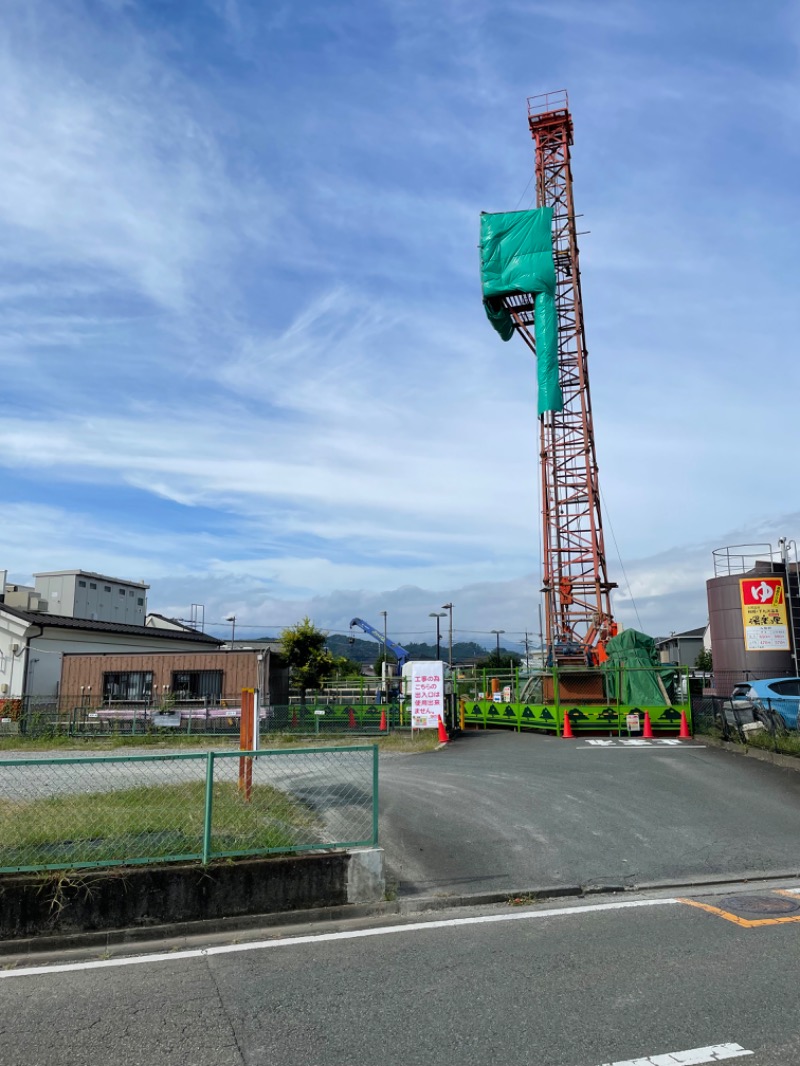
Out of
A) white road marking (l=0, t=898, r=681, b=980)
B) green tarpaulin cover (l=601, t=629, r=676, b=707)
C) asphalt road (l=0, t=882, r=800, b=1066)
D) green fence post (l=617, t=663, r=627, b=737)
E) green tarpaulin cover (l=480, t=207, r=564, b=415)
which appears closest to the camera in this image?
asphalt road (l=0, t=882, r=800, b=1066)

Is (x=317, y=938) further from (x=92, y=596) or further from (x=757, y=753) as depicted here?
(x=92, y=596)

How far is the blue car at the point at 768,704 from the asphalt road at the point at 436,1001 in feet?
36.8

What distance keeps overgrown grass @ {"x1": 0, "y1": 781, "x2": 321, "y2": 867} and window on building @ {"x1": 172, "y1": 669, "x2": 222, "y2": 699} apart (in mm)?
21585

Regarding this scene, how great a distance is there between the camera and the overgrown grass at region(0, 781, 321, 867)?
661 cm

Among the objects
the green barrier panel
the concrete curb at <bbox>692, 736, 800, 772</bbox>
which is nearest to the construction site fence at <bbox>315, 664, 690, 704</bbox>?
the green barrier panel

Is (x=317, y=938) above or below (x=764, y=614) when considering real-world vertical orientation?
below

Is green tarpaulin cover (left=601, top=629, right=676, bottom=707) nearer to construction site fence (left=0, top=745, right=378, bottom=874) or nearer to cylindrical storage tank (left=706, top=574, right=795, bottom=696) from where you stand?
cylindrical storage tank (left=706, top=574, right=795, bottom=696)

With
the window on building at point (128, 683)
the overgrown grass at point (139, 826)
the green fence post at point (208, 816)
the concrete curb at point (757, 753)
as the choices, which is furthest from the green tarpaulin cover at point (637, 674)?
the green fence post at point (208, 816)

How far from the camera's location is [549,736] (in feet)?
71.8

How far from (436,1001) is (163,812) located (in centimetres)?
362

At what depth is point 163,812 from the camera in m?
7.46

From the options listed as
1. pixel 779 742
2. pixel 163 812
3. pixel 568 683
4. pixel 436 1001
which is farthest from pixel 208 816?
pixel 568 683

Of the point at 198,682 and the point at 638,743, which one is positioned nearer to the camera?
the point at 638,743

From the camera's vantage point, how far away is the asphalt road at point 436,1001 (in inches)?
165
